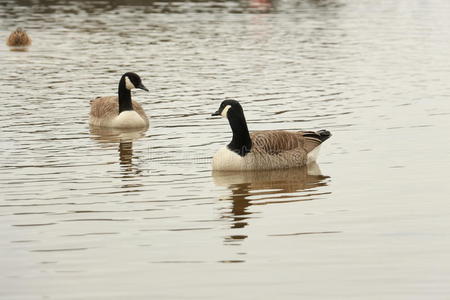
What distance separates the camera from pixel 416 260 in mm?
10914

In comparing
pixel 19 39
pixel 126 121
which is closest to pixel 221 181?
pixel 126 121

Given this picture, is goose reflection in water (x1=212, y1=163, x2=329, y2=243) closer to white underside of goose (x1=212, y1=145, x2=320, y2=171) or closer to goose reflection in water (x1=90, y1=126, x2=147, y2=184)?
white underside of goose (x1=212, y1=145, x2=320, y2=171)

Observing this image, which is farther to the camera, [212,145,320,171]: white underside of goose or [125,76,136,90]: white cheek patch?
→ [125,76,136,90]: white cheek patch

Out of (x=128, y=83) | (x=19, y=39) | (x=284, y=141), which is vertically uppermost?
(x=19, y=39)

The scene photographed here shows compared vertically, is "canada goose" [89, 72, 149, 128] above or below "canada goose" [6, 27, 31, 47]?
below

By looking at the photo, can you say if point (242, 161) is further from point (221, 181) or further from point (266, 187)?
point (266, 187)

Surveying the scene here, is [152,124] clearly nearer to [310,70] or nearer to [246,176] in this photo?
[246,176]

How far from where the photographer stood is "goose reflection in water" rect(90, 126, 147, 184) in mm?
16811

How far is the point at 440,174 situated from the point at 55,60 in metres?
20.2

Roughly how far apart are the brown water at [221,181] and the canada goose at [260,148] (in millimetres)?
266

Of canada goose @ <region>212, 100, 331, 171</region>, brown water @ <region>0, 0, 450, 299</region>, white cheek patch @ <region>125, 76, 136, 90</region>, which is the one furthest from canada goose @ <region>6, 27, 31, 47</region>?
A: canada goose @ <region>212, 100, 331, 171</region>

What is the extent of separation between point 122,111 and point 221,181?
6.47 m

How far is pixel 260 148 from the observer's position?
54.0ft

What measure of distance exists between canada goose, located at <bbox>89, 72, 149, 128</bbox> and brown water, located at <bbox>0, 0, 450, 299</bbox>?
374 millimetres
